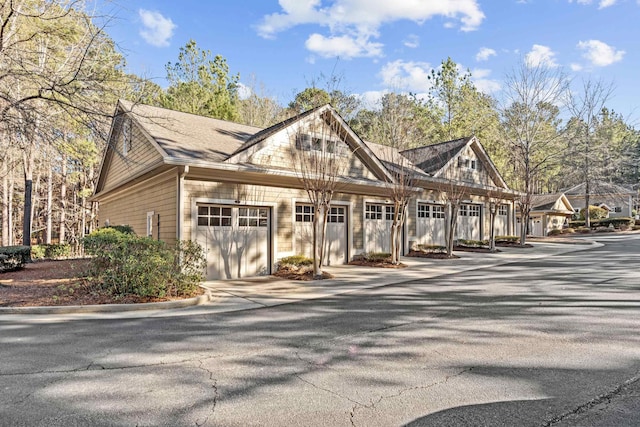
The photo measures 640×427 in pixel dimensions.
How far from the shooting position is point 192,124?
45.0ft

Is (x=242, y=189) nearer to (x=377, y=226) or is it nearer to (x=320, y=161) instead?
(x=320, y=161)

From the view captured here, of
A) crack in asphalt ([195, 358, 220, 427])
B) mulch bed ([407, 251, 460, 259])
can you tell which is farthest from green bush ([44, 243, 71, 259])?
crack in asphalt ([195, 358, 220, 427])

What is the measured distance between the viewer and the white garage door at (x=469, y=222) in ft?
66.0

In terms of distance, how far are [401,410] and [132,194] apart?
47.2 ft

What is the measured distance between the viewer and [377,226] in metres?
15.6

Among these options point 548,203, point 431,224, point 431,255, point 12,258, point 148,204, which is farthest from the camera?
point 548,203

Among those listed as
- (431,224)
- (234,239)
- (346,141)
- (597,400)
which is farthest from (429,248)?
(597,400)

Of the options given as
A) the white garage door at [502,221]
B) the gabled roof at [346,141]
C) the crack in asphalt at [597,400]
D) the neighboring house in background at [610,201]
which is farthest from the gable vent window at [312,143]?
the neighboring house in background at [610,201]

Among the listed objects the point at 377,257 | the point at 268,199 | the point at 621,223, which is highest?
the point at 268,199

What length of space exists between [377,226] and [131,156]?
33.0 ft

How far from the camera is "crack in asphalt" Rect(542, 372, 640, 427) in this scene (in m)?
2.80

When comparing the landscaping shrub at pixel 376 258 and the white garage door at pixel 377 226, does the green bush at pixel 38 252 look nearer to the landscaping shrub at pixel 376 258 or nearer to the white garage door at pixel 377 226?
the landscaping shrub at pixel 376 258

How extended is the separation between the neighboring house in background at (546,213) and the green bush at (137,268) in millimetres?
35026

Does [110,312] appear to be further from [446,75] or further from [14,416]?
[446,75]
